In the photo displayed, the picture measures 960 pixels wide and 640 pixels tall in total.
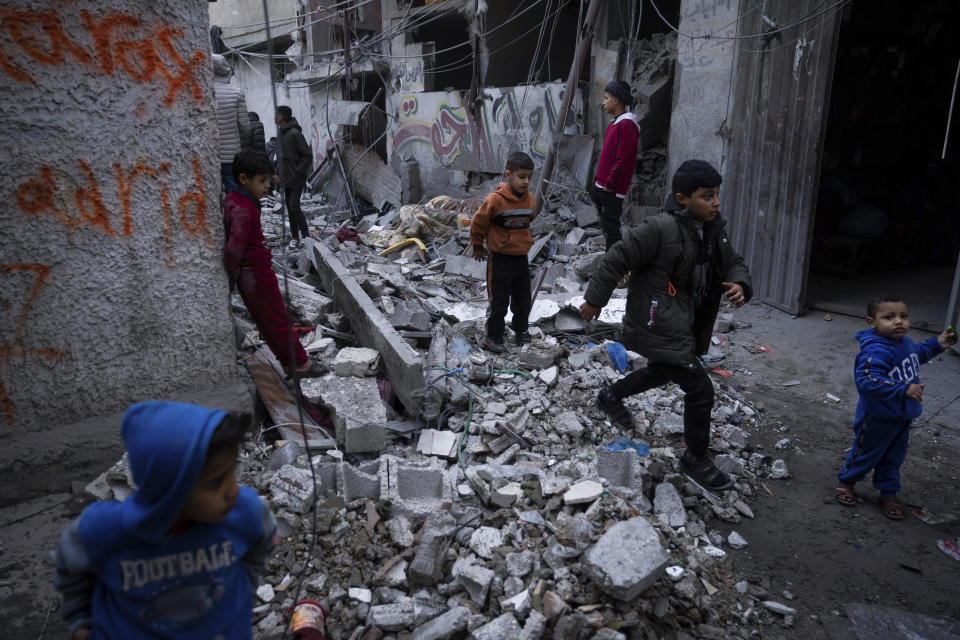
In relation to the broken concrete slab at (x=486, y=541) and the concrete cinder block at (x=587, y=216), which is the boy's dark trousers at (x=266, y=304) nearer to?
Answer: the broken concrete slab at (x=486, y=541)

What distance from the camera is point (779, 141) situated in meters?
6.18

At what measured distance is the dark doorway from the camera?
7621mm

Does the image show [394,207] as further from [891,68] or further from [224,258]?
[224,258]

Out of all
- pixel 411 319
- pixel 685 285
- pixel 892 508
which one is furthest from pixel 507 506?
pixel 411 319

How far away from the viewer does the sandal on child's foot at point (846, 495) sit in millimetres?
3336

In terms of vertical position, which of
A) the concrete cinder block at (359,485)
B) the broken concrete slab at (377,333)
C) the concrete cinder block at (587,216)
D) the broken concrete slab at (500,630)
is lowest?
the broken concrete slab at (500,630)

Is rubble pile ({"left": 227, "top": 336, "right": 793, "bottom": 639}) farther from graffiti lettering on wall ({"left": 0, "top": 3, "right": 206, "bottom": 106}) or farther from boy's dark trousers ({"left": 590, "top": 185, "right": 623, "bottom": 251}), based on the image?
boy's dark trousers ({"left": 590, "top": 185, "right": 623, "bottom": 251})

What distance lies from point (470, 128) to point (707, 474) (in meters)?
9.28

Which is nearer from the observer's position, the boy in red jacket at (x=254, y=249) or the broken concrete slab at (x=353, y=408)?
the broken concrete slab at (x=353, y=408)

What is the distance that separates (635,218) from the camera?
27.2ft

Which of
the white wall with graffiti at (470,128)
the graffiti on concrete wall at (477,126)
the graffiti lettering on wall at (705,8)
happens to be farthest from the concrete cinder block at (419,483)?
the graffiti on concrete wall at (477,126)

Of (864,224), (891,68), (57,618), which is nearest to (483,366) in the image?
(57,618)

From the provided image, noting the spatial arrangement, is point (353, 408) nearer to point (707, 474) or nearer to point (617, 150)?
point (707, 474)

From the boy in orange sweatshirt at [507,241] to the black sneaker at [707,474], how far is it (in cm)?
199
